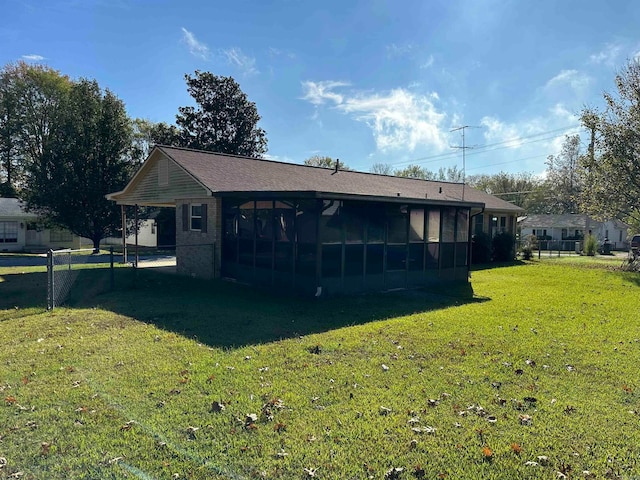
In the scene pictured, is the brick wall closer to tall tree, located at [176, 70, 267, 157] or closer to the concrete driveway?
the concrete driveway

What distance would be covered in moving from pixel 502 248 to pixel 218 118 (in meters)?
25.8

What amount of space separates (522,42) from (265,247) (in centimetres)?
1172

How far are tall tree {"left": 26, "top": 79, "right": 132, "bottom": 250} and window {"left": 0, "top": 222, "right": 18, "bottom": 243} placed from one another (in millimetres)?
4816

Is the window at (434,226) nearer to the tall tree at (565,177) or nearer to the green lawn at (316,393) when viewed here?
the green lawn at (316,393)

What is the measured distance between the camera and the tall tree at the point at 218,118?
36625mm

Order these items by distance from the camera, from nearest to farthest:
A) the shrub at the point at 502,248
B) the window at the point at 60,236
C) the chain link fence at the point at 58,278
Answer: the chain link fence at the point at 58,278 → the shrub at the point at 502,248 → the window at the point at 60,236

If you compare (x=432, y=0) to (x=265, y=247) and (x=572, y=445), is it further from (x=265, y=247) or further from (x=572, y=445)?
(x=572, y=445)

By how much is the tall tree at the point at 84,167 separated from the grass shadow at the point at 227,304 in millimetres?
11614

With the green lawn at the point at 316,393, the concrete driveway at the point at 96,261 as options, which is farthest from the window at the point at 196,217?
the green lawn at the point at 316,393

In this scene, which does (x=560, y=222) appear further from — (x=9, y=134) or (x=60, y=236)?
(x=9, y=134)

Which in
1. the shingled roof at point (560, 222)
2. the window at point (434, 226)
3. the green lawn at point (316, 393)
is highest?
the shingled roof at point (560, 222)

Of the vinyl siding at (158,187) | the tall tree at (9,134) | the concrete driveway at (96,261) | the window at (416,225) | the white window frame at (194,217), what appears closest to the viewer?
the window at (416,225)

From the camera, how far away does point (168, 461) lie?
3268 mm

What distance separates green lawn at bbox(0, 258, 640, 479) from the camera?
10.9 feet
